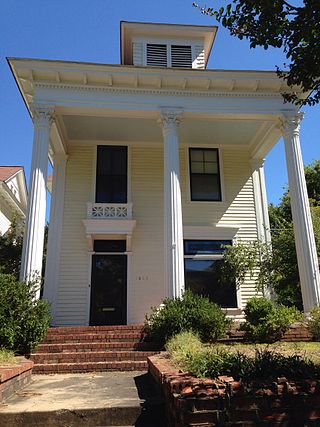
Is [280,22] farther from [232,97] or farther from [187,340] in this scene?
[232,97]

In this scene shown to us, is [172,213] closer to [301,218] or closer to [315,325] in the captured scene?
[301,218]

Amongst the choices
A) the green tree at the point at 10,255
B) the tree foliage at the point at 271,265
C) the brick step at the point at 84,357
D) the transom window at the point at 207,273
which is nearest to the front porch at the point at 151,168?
the transom window at the point at 207,273

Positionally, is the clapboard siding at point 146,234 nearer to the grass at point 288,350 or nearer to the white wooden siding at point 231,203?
the white wooden siding at point 231,203

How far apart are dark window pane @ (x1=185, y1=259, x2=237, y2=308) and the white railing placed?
276cm

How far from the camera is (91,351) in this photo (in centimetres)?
795

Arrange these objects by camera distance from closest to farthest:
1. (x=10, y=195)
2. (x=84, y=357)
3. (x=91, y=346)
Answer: (x=84, y=357) < (x=91, y=346) < (x=10, y=195)

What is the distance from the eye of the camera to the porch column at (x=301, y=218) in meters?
10.0

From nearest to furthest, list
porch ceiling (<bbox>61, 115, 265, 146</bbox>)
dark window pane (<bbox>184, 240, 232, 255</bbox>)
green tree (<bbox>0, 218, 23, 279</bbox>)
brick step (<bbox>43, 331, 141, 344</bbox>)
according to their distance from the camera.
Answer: brick step (<bbox>43, 331, 141, 344</bbox>) → porch ceiling (<bbox>61, 115, 265, 146</bbox>) → dark window pane (<bbox>184, 240, 232, 255</bbox>) → green tree (<bbox>0, 218, 23, 279</bbox>)

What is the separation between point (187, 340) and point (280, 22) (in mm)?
5382

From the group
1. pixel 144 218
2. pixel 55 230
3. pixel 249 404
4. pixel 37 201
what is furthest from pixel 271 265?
pixel 249 404

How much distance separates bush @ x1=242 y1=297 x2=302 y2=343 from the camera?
8.52 meters

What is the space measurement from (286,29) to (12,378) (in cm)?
572

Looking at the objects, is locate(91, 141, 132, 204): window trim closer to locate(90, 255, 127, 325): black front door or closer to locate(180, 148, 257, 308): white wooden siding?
locate(180, 148, 257, 308): white wooden siding

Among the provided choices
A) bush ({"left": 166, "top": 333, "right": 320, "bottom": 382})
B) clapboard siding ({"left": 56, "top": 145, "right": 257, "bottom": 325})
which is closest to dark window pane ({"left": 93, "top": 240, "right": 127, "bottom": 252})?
clapboard siding ({"left": 56, "top": 145, "right": 257, "bottom": 325})
